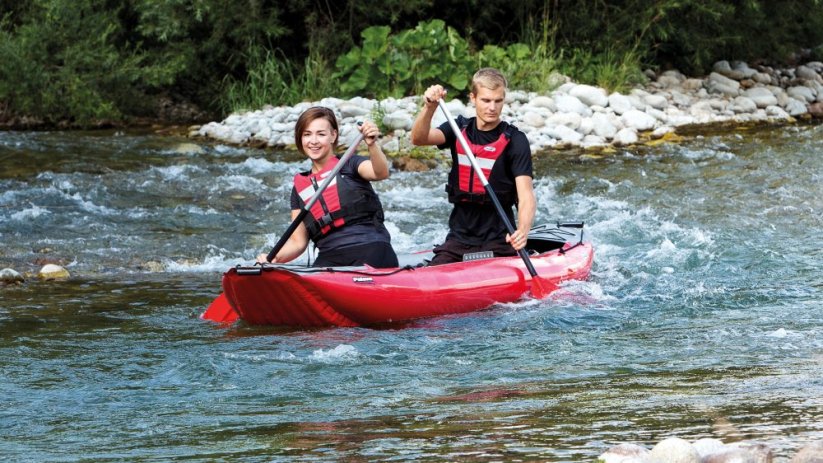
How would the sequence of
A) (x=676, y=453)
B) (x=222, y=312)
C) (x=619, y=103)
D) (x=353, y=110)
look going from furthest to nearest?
(x=619, y=103) < (x=353, y=110) < (x=222, y=312) < (x=676, y=453)

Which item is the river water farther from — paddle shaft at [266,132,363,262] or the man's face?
A: the man's face

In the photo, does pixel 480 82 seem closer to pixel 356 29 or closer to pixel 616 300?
pixel 616 300

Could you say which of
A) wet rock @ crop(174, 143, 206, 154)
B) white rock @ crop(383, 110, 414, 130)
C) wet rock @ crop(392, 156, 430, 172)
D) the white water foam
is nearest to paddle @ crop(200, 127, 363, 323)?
the white water foam

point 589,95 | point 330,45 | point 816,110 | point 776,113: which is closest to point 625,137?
point 589,95

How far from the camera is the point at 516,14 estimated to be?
1337 centimetres

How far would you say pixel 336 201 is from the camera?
5094 millimetres

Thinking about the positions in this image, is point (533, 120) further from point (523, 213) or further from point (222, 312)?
point (222, 312)

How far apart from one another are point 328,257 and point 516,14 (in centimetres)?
877

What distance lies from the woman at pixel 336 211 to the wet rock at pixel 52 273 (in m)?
1.85

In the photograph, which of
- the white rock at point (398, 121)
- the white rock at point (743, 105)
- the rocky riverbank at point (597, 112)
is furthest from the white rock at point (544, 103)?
the white rock at point (743, 105)

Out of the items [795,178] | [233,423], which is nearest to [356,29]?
[795,178]

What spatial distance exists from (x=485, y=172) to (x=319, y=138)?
0.84 meters

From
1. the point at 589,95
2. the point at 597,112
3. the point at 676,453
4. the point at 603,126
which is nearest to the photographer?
the point at 676,453

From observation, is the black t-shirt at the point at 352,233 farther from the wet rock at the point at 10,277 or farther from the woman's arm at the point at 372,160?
the wet rock at the point at 10,277
